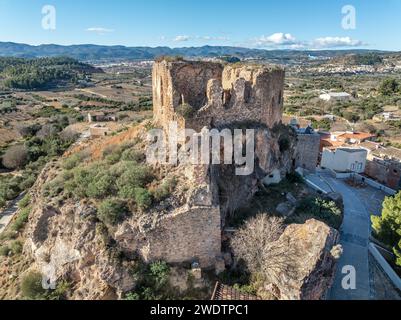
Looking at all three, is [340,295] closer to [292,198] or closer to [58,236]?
[292,198]

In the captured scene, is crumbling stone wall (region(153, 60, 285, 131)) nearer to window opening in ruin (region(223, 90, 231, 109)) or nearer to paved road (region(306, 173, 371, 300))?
window opening in ruin (region(223, 90, 231, 109))

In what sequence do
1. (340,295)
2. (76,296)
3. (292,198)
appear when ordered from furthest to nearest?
(292,198)
(340,295)
(76,296)

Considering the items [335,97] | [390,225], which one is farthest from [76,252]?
[335,97]

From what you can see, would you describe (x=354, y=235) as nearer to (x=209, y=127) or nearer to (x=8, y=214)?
(x=209, y=127)

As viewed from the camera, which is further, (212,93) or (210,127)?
(210,127)

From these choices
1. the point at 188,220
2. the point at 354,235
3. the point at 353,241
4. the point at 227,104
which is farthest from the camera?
the point at 354,235
